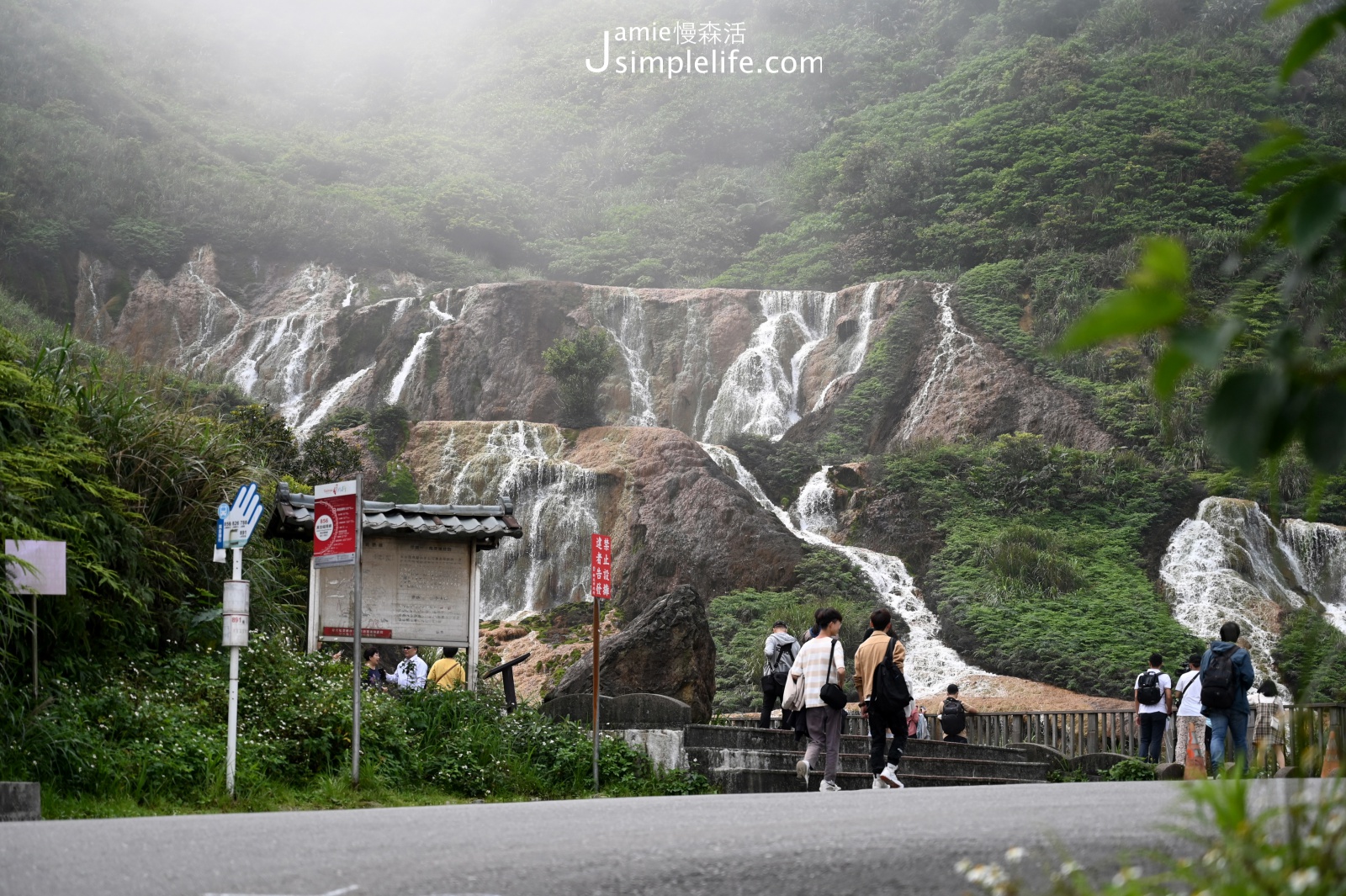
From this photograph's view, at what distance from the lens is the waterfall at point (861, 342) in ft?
143

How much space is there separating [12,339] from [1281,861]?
461 inches

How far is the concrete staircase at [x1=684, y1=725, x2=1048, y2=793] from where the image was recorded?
12953 millimetres

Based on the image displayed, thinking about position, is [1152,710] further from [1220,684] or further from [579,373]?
[579,373]

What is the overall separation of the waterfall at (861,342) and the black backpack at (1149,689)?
28258 mm

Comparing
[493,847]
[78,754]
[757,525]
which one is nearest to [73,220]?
[757,525]

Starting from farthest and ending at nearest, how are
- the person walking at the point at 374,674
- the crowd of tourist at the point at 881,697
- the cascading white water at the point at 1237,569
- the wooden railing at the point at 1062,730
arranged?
1. the cascading white water at the point at 1237,569
2. the wooden railing at the point at 1062,730
3. the person walking at the point at 374,674
4. the crowd of tourist at the point at 881,697

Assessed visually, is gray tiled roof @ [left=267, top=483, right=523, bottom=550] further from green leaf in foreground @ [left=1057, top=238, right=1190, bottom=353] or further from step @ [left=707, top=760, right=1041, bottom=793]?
green leaf in foreground @ [left=1057, top=238, right=1190, bottom=353]

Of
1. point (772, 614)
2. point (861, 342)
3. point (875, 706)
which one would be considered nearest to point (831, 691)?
point (875, 706)

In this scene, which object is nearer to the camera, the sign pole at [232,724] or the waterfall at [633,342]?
the sign pole at [232,724]

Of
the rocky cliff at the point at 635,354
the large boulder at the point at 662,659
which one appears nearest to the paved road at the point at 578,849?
the large boulder at the point at 662,659

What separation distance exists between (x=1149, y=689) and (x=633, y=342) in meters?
35.4

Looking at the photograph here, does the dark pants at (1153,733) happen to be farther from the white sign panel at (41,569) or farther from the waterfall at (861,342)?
the waterfall at (861,342)

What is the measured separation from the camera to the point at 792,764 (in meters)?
14.2

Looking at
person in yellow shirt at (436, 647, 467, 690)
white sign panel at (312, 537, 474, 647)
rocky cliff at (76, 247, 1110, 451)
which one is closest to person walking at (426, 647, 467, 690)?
person in yellow shirt at (436, 647, 467, 690)
